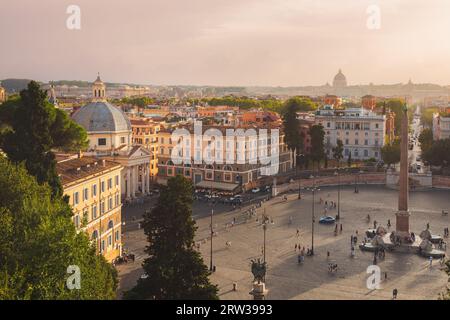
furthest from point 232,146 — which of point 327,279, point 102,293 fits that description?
point 102,293

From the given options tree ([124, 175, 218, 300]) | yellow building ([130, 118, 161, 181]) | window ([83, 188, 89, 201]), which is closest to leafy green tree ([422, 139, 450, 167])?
yellow building ([130, 118, 161, 181])

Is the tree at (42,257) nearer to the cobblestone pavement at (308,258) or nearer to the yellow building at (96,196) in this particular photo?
the yellow building at (96,196)

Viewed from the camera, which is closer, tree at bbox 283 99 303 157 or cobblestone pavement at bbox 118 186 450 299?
cobblestone pavement at bbox 118 186 450 299

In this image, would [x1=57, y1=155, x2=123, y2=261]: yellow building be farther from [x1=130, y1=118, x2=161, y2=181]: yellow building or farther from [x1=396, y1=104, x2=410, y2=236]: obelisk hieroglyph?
[x1=130, y1=118, x2=161, y2=181]: yellow building

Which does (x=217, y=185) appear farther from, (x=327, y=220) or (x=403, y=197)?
(x=403, y=197)

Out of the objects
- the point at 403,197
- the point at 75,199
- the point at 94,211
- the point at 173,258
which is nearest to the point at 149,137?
the point at 403,197
